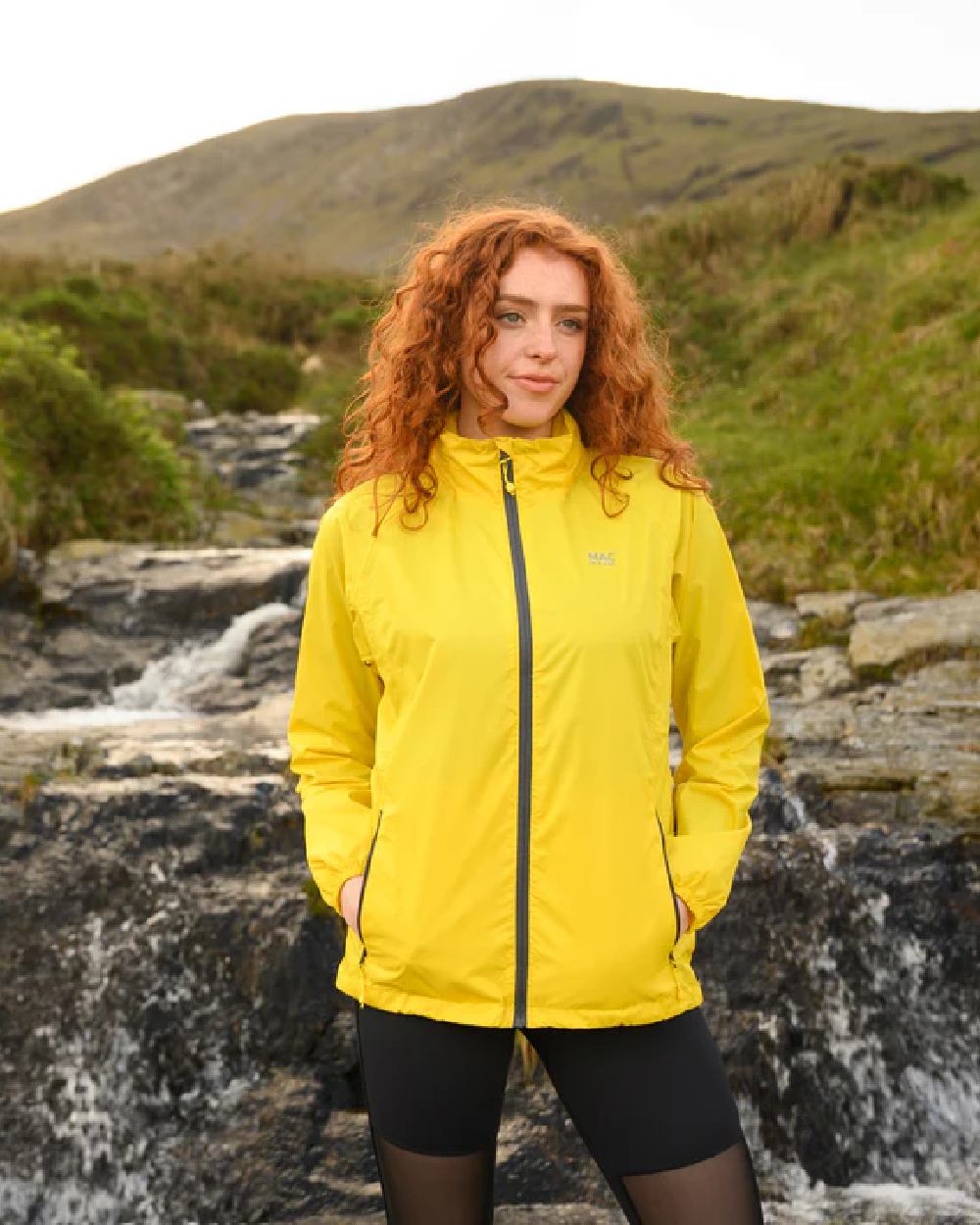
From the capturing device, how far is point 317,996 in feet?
14.6

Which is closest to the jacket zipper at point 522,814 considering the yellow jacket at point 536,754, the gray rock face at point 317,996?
the yellow jacket at point 536,754

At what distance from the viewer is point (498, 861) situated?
1.87m

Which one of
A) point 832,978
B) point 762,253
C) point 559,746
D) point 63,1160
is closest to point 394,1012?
point 559,746

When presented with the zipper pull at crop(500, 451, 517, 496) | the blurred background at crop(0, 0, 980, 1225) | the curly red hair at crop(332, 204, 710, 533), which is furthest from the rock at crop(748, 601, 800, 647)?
the zipper pull at crop(500, 451, 517, 496)

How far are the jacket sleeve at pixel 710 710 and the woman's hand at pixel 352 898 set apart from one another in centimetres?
52

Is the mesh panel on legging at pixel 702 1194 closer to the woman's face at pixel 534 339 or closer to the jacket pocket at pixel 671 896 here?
the jacket pocket at pixel 671 896

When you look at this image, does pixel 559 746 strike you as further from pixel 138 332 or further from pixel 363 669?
pixel 138 332

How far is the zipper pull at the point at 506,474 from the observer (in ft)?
6.61

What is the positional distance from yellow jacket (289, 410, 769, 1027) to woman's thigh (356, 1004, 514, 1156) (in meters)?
0.05

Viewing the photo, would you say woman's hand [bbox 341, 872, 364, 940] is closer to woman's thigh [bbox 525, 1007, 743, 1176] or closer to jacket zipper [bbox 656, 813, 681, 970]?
woman's thigh [bbox 525, 1007, 743, 1176]

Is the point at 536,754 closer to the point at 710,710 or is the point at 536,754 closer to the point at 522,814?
the point at 522,814

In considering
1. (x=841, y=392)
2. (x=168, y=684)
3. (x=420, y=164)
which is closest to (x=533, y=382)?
(x=168, y=684)

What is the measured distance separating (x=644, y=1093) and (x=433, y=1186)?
38cm

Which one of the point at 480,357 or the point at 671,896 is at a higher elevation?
the point at 480,357
